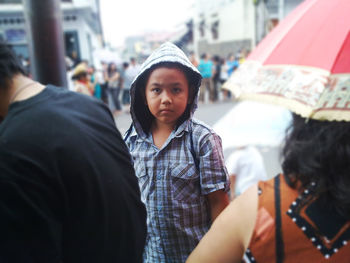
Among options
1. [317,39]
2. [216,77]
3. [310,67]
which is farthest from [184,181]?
[216,77]

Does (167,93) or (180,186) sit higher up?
(167,93)

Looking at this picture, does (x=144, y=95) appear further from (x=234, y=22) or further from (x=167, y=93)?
(x=234, y=22)

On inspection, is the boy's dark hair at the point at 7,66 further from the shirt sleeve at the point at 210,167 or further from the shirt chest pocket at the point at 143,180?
the shirt sleeve at the point at 210,167

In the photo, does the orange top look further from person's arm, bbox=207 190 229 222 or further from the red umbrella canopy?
the red umbrella canopy

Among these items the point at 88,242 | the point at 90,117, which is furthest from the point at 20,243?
the point at 90,117

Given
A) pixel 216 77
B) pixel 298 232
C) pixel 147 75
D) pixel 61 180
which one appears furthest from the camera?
pixel 216 77

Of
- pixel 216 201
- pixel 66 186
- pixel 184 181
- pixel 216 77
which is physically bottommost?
pixel 216 77

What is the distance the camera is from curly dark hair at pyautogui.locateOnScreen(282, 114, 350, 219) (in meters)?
0.88

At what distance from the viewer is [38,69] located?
259cm

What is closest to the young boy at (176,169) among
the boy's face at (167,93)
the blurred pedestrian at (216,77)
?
the boy's face at (167,93)

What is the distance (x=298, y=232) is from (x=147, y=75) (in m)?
0.91

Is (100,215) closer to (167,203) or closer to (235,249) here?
(167,203)

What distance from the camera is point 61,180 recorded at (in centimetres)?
104

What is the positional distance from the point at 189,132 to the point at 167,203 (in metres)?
0.32
